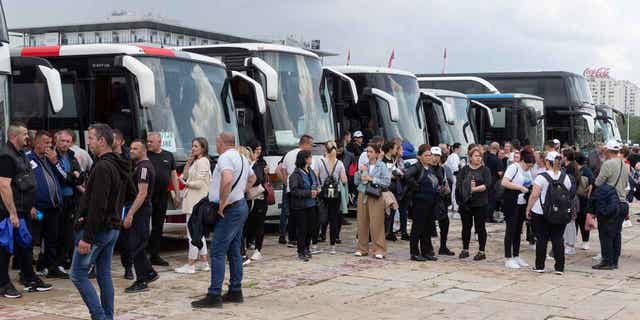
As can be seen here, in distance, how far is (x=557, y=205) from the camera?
35.7ft

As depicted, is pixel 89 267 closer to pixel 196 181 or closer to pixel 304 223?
pixel 196 181

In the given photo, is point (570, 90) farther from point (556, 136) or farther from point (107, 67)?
point (107, 67)

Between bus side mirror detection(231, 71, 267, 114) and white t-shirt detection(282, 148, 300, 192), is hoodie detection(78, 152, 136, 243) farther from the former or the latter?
bus side mirror detection(231, 71, 267, 114)

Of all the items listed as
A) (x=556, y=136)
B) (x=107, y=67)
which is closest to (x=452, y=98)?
(x=556, y=136)

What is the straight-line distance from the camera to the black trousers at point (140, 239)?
9.53 m

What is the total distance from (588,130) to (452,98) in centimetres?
736

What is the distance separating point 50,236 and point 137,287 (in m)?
1.32

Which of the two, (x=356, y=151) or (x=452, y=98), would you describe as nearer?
(x=356, y=151)

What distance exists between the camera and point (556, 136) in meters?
30.2

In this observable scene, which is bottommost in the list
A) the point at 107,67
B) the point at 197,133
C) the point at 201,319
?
the point at 201,319

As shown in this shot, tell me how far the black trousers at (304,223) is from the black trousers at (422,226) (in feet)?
4.58

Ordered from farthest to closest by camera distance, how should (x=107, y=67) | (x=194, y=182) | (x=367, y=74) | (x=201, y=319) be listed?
(x=367, y=74)
(x=107, y=67)
(x=194, y=182)
(x=201, y=319)

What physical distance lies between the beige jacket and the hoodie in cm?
364

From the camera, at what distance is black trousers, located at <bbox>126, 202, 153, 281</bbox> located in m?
9.53
